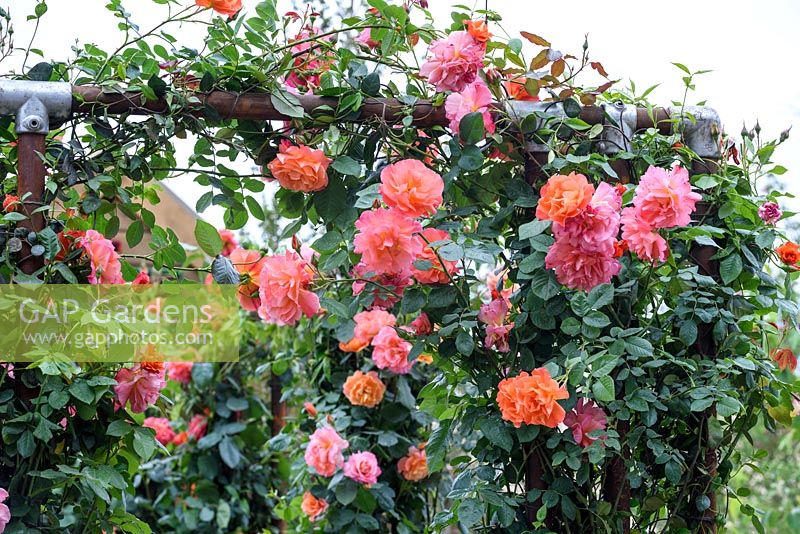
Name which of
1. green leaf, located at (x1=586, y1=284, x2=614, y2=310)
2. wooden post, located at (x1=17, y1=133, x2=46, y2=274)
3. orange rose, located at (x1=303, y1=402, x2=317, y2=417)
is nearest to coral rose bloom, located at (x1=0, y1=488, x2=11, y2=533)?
wooden post, located at (x1=17, y1=133, x2=46, y2=274)

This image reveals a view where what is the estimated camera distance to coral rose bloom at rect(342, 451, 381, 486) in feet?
7.23

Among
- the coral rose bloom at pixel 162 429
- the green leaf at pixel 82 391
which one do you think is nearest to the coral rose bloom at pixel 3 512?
the green leaf at pixel 82 391

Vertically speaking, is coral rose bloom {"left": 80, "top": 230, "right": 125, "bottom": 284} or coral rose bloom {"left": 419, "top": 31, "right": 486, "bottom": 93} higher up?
coral rose bloom {"left": 419, "top": 31, "right": 486, "bottom": 93}

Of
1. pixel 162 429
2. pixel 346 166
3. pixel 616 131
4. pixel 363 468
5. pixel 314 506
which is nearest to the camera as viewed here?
pixel 346 166

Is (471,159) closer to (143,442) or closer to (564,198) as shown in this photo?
(564,198)

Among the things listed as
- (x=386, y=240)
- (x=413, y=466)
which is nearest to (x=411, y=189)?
(x=386, y=240)

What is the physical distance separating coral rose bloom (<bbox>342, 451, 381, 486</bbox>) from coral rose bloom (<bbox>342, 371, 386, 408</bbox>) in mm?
144

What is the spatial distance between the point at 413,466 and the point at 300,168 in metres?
1.19

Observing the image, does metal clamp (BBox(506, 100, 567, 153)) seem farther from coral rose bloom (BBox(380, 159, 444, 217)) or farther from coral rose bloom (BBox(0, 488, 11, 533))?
coral rose bloom (BBox(0, 488, 11, 533))

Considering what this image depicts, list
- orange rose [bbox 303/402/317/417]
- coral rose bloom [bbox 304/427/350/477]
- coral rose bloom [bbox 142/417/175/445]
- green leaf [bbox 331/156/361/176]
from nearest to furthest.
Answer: green leaf [bbox 331/156/361/176] → coral rose bloom [bbox 304/427/350/477] → orange rose [bbox 303/402/317/417] → coral rose bloom [bbox 142/417/175/445]

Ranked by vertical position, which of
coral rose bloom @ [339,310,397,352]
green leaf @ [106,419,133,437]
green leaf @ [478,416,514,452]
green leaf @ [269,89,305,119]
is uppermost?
green leaf @ [269,89,305,119]

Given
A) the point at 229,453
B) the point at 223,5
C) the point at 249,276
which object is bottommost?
the point at 229,453

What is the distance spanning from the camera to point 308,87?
1.50 metres

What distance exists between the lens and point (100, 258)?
1.33m
